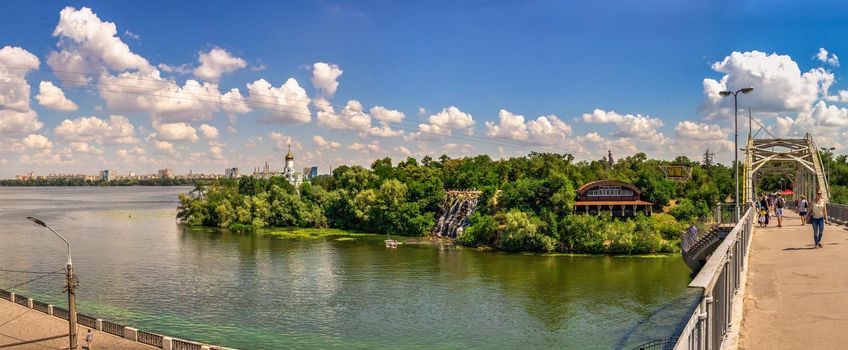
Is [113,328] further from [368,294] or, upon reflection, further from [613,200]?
[613,200]

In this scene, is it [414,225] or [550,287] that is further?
[414,225]

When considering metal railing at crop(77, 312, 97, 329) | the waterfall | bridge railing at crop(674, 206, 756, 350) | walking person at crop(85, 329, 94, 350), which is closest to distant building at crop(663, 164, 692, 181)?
the waterfall

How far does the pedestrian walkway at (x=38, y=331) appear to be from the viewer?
97.2ft

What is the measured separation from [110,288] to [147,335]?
65.0 ft

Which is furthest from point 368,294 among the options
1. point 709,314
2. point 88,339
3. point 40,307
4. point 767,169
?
point 767,169

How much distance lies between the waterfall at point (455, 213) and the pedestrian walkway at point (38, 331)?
51.6 m

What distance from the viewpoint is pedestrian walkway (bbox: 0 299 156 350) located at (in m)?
29.6

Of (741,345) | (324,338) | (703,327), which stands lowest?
(324,338)

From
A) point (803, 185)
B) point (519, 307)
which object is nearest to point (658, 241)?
point (803, 185)

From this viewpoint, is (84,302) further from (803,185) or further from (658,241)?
(803,185)

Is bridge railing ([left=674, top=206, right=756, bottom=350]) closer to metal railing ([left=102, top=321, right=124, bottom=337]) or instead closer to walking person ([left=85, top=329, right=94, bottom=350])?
walking person ([left=85, top=329, right=94, bottom=350])

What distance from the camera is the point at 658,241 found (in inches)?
2474

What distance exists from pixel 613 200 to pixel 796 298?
65.9m

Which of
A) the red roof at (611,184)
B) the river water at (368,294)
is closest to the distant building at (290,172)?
the river water at (368,294)
